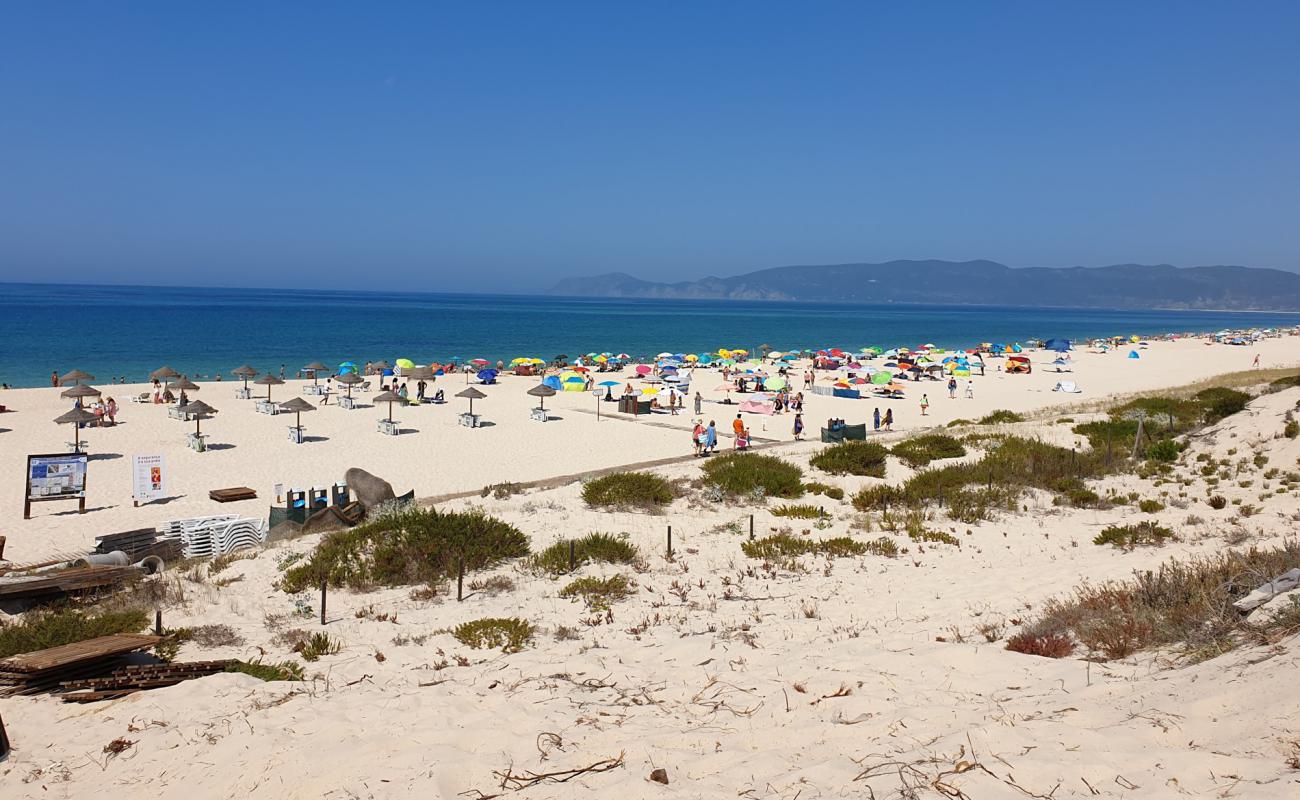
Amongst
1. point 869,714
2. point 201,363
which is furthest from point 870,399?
point 201,363

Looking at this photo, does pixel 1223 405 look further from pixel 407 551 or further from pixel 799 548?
pixel 407 551

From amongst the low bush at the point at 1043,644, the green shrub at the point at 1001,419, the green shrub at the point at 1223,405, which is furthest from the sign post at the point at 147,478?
the green shrub at the point at 1223,405

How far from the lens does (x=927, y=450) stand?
1756 cm

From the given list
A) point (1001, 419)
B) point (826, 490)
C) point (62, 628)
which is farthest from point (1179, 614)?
point (1001, 419)

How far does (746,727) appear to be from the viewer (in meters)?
5.10

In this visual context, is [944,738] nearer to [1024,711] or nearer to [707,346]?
[1024,711]

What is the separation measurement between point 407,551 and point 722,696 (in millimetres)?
5507

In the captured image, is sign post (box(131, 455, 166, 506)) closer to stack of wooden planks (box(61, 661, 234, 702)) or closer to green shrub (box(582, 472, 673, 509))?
green shrub (box(582, 472, 673, 509))

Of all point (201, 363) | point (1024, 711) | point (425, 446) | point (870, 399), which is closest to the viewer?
point (1024, 711)

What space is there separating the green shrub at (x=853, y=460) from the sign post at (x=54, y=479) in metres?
15.0

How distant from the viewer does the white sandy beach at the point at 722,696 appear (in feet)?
13.8

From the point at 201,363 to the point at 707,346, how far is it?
47.6 meters

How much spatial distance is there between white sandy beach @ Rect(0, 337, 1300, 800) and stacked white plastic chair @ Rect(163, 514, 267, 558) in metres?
1.80

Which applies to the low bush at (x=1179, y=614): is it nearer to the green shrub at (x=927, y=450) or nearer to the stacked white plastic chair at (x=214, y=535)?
the green shrub at (x=927, y=450)
